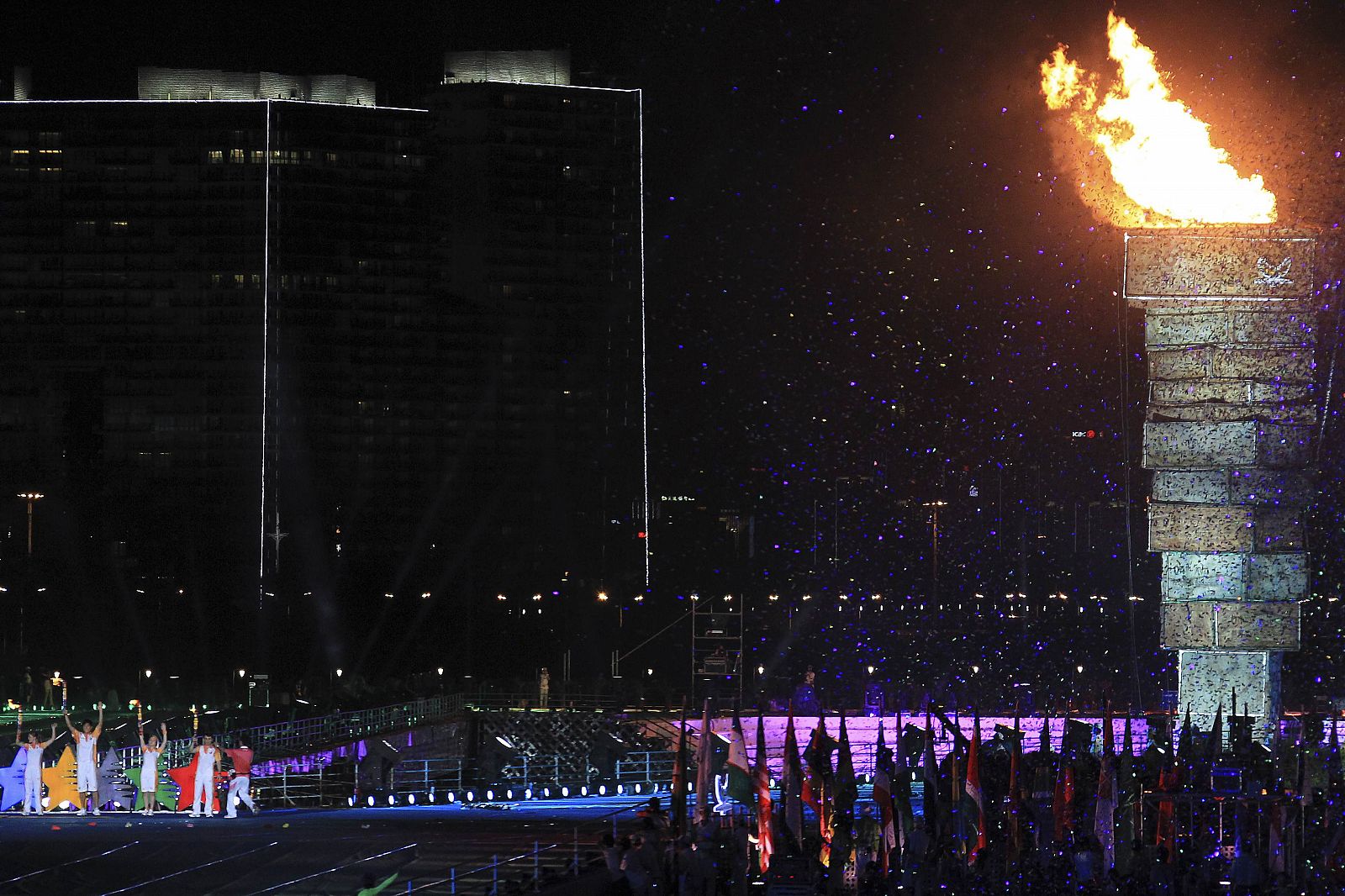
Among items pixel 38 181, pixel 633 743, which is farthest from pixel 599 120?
pixel 633 743

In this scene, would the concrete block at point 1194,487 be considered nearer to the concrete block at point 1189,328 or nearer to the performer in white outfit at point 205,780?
the concrete block at point 1189,328

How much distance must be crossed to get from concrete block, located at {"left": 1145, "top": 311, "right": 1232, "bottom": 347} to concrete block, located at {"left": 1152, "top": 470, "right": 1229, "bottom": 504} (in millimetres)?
2163

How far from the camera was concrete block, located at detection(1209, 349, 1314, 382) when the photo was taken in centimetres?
2797

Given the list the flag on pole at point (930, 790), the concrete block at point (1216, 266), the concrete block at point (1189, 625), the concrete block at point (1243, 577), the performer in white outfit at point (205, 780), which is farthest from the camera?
the concrete block at point (1189, 625)

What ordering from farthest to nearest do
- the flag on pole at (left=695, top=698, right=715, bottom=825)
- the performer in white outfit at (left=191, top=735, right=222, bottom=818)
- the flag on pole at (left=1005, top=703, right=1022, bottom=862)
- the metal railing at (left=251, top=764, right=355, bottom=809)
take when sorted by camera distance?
the metal railing at (left=251, top=764, right=355, bottom=809)
the performer in white outfit at (left=191, top=735, right=222, bottom=818)
the flag on pole at (left=695, top=698, right=715, bottom=825)
the flag on pole at (left=1005, top=703, right=1022, bottom=862)

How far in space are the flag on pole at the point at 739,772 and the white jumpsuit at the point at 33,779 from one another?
7826 millimetres

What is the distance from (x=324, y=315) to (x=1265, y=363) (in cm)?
6486

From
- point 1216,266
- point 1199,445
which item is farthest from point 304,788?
point 1216,266

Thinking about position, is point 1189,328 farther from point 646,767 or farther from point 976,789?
point 646,767

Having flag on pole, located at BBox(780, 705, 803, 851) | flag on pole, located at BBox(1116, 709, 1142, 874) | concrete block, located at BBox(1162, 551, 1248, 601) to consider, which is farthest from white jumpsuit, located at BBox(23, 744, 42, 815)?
concrete block, located at BBox(1162, 551, 1248, 601)

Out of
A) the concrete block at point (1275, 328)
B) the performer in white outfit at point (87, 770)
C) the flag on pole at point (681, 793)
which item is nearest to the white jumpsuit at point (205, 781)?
the performer in white outfit at point (87, 770)

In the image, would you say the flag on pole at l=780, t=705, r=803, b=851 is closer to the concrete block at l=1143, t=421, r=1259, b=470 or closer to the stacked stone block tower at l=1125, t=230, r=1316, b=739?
the stacked stone block tower at l=1125, t=230, r=1316, b=739

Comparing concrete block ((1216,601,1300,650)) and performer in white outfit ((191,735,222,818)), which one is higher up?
concrete block ((1216,601,1300,650))

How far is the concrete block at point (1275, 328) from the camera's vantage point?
27734mm
